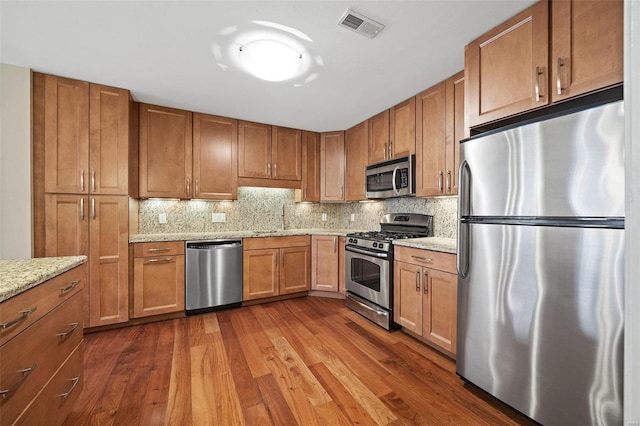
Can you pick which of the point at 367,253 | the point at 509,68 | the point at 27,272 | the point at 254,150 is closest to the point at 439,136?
the point at 509,68

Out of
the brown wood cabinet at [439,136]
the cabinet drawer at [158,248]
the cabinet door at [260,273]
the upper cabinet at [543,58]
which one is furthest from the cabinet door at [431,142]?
the cabinet drawer at [158,248]

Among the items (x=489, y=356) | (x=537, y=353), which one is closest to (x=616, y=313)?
(x=537, y=353)

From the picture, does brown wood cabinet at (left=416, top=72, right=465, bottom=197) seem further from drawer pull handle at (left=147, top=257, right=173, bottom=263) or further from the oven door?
drawer pull handle at (left=147, top=257, right=173, bottom=263)

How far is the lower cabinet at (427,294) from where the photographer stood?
2100mm

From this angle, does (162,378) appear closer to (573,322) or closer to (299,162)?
(573,322)

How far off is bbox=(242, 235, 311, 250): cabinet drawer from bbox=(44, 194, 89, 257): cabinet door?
5.00ft

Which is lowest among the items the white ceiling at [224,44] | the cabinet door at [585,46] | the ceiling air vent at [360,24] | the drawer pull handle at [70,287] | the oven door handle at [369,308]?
the oven door handle at [369,308]

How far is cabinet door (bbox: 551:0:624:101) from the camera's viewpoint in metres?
1.22

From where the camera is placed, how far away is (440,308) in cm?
219

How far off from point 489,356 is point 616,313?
0.71m

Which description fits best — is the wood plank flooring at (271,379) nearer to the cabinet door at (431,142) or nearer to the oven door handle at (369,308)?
the oven door handle at (369,308)

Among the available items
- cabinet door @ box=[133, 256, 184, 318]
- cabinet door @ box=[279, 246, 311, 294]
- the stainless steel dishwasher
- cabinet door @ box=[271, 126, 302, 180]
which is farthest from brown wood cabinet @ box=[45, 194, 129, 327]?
cabinet door @ box=[271, 126, 302, 180]

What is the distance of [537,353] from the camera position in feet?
4.66

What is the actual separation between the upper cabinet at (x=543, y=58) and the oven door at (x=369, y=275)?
1566mm
